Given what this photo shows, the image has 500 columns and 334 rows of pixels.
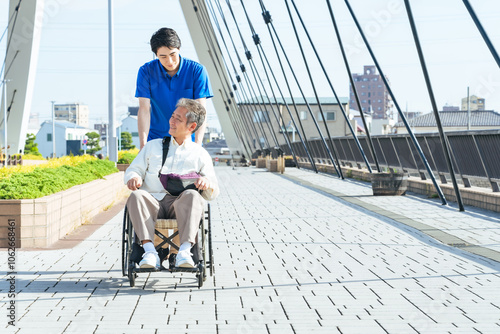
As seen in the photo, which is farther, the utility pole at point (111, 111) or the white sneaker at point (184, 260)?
the utility pole at point (111, 111)

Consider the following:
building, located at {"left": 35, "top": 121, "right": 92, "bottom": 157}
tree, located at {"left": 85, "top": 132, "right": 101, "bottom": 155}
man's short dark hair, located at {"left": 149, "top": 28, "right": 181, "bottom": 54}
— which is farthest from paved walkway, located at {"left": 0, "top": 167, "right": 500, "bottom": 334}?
building, located at {"left": 35, "top": 121, "right": 92, "bottom": 157}

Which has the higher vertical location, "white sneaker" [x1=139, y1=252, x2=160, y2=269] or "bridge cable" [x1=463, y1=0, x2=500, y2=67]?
"bridge cable" [x1=463, y1=0, x2=500, y2=67]

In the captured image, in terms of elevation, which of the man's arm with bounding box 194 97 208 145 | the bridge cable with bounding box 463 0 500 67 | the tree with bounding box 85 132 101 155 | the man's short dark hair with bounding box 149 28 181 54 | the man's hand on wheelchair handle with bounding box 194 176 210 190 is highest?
the bridge cable with bounding box 463 0 500 67

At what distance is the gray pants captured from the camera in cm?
532

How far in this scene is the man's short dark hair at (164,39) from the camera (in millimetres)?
5664

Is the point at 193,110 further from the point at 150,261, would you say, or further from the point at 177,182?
the point at 150,261

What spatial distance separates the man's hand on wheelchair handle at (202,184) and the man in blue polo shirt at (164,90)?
0.55 metres

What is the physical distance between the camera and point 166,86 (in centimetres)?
596

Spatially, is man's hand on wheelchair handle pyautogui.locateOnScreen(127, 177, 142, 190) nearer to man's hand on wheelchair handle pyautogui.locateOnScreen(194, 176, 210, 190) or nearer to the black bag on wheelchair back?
the black bag on wheelchair back

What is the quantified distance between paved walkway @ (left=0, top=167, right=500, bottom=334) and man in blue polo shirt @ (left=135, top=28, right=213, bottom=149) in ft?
4.10

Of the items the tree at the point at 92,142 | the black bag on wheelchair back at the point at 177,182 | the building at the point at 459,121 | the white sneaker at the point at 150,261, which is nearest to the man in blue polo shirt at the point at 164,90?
the black bag on wheelchair back at the point at 177,182

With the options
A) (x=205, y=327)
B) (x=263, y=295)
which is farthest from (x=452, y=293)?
(x=205, y=327)

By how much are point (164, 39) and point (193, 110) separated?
1.99 feet

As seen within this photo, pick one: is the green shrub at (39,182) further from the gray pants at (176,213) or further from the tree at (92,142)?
the tree at (92,142)
